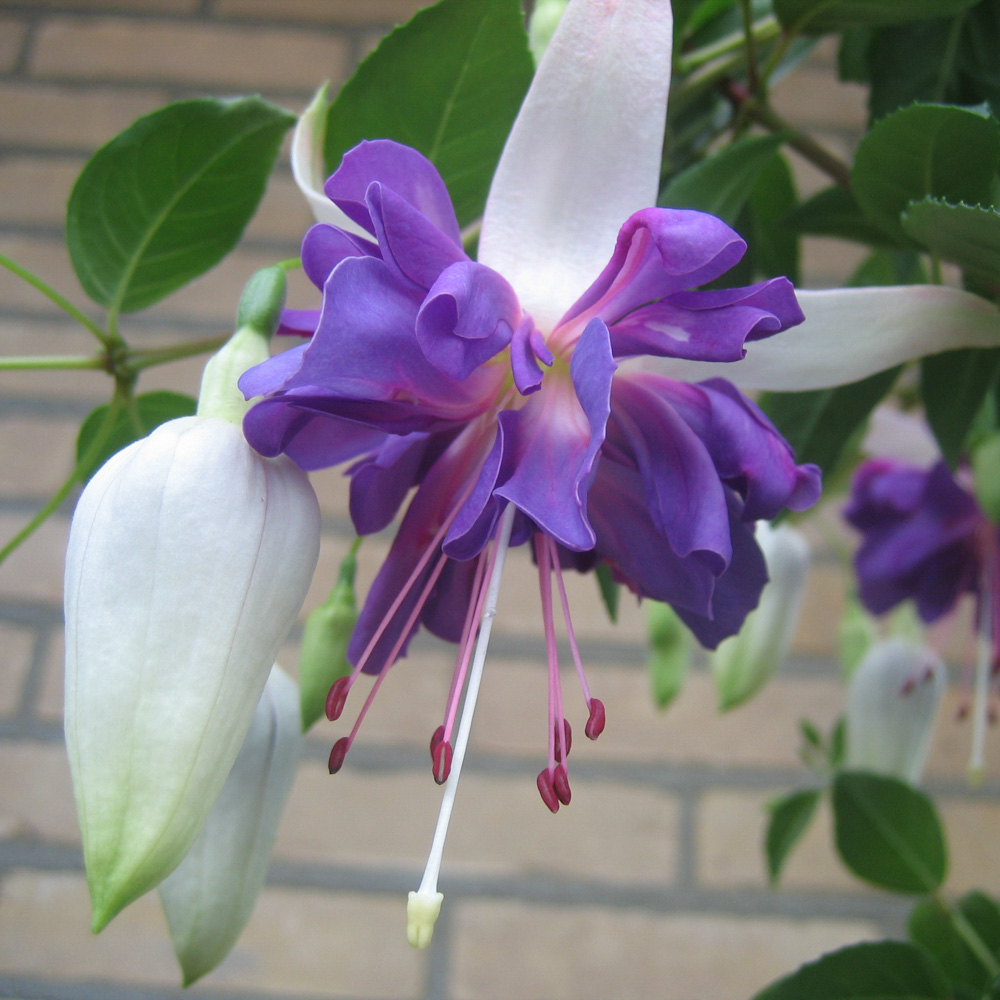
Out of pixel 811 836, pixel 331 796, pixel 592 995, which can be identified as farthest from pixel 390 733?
pixel 811 836

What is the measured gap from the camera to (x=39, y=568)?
103 cm

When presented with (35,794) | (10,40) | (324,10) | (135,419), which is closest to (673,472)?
(135,419)

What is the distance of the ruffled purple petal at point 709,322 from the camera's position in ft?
0.83

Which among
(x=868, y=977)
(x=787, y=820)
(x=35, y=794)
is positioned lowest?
(x=35, y=794)

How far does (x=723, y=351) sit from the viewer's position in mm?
255

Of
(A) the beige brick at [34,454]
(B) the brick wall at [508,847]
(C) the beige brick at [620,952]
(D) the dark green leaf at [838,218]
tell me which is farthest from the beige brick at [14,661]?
(D) the dark green leaf at [838,218]

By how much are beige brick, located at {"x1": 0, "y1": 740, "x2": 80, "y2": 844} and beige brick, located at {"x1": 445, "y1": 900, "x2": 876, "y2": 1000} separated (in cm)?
40

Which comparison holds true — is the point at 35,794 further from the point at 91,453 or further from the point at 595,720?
the point at 595,720

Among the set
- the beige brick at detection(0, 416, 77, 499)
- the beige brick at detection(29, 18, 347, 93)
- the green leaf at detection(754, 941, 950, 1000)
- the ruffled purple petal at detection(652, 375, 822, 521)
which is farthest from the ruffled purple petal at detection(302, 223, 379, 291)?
the beige brick at detection(29, 18, 347, 93)

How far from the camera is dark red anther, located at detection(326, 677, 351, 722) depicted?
264 mm

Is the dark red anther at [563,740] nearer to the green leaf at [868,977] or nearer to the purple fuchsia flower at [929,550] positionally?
the green leaf at [868,977]

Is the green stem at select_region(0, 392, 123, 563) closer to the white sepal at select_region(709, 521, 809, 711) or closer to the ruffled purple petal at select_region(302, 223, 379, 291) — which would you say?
the ruffled purple petal at select_region(302, 223, 379, 291)

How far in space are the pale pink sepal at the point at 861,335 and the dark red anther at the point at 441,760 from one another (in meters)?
0.13

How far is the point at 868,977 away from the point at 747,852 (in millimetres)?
512
